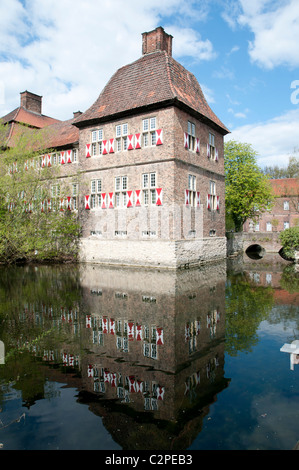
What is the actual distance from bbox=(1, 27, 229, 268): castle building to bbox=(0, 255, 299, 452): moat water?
25.2 ft

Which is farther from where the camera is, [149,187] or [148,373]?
[149,187]

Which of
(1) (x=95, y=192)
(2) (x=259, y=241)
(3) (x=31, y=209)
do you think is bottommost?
(2) (x=259, y=241)

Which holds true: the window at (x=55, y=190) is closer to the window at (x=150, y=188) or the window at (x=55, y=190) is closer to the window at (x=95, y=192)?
the window at (x=95, y=192)

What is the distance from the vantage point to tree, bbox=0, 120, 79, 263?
19156 mm

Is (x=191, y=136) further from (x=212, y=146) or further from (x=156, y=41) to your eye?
(x=156, y=41)

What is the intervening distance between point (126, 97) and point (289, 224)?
34687mm

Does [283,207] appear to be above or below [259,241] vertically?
above

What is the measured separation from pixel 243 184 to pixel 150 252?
17.6m

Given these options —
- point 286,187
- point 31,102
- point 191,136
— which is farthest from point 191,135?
point 286,187

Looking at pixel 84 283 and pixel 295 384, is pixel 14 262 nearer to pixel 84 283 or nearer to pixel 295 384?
pixel 84 283

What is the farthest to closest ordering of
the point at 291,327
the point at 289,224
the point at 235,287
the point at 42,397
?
the point at 289,224, the point at 235,287, the point at 291,327, the point at 42,397

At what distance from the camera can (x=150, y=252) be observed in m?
17.6
